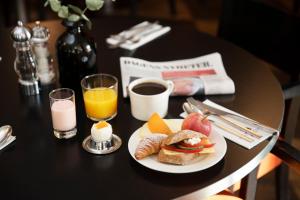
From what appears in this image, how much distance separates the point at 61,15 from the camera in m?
1.17

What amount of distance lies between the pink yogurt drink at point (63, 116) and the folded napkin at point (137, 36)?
505 mm

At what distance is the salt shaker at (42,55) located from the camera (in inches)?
50.6

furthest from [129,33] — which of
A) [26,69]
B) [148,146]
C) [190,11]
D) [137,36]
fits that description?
[190,11]

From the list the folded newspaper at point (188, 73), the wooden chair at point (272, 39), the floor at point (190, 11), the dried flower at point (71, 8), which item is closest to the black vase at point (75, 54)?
the dried flower at point (71, 8)

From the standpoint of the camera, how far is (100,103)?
109cm

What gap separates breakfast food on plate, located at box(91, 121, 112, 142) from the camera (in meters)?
0.99

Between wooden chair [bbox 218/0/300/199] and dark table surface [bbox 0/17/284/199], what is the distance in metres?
0.19

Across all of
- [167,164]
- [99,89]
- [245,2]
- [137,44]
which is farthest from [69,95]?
[245,2]

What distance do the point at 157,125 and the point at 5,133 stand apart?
13.7 inches

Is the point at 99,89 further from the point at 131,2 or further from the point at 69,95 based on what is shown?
the point at 131,2

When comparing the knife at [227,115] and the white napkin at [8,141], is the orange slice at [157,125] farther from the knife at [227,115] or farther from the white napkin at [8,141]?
the white napkin at [8,141]

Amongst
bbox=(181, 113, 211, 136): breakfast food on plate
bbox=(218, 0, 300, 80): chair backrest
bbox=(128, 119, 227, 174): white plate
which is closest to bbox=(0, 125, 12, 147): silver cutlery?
bbox=(128, 119, 227, 174): white plate

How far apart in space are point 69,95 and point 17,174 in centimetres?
26

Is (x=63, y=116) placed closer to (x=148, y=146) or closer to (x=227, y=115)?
(x=148, y=146)
